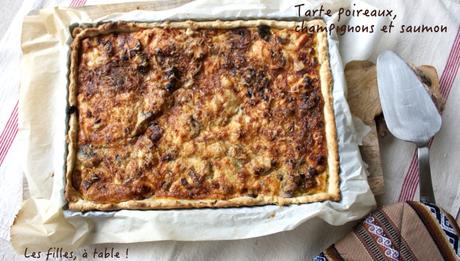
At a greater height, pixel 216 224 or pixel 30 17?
pixel 30 17

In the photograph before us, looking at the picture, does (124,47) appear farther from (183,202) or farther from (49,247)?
(49,247)

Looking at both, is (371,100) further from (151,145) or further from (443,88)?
(151,145)

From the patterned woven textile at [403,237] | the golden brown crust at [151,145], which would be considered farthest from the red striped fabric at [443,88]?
the golden brown crust at [151,145]

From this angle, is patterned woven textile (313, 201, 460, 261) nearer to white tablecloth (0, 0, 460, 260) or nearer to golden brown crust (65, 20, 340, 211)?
white tablecloth (0, 0, 460, 260)

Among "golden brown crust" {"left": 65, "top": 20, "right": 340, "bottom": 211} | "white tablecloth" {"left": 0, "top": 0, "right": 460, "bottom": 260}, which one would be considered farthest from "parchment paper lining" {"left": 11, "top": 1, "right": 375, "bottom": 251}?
"white tablecloth" {"left": 0, "top": 0, "right": 460, "bottom": 260}

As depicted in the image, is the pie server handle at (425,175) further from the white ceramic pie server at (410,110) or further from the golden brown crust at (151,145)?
the golden brown crust at (151,145)

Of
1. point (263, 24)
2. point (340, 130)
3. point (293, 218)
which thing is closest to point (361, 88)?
point (340, 130)

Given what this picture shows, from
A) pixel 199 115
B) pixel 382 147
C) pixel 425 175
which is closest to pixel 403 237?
pixel 425 175
